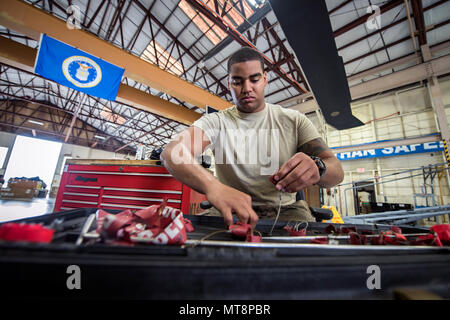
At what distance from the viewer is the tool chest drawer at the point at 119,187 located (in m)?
2.04

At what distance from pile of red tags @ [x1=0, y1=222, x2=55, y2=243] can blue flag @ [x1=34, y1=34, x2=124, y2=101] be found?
3.88 meters

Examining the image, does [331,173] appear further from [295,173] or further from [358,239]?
[358,239]

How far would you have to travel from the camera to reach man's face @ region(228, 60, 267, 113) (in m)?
1.07

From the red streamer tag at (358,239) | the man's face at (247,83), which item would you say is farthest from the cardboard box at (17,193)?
the red streamer tag at (358,239)

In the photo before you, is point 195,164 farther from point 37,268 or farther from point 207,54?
point 207,54

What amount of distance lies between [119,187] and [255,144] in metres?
1.78

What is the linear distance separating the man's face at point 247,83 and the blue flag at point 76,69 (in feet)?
10.8

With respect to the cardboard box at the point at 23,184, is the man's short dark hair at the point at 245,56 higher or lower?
higher

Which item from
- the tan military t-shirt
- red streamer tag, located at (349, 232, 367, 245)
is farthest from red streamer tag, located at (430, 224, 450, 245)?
the tan military t-shirt

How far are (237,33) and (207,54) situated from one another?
183cm

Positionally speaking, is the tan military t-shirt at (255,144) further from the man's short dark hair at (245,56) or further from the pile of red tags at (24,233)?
the pile of red tags at (24,233)

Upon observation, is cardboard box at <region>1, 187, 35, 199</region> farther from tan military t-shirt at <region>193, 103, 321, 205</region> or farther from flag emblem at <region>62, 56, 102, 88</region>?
tan military t-shirt at <region>193, 103, 321, 205</region>

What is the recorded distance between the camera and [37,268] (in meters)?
0.21
